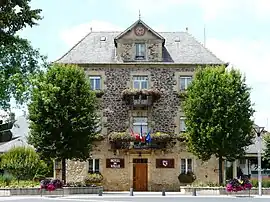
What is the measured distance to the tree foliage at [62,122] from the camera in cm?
3656

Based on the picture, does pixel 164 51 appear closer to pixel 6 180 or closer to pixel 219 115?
pixel 219 115

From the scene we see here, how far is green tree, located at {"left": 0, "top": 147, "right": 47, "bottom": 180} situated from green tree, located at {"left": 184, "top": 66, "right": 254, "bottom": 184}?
41.2ft

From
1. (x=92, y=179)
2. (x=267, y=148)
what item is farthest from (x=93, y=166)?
(x=267, y=148)

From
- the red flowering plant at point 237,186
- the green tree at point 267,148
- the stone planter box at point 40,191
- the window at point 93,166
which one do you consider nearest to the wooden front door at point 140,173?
the window at point 93,166

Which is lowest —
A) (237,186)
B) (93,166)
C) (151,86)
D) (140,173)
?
(237,186)

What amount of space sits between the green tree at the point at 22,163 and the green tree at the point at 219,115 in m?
12.5

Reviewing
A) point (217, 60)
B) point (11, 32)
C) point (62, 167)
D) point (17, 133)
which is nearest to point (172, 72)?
point (217, 60)

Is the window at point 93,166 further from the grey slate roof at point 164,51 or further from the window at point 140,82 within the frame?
the grey slate roof at point 164,51

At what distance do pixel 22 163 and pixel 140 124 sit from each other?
9506 mm

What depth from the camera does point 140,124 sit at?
41719mm

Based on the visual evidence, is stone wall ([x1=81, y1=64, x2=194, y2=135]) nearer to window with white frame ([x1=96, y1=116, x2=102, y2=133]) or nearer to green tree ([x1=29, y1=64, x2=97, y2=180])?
window with white frame ([x1=96, y1=116, x2=102, y2=133])

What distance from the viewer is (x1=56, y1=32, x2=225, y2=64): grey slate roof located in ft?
139

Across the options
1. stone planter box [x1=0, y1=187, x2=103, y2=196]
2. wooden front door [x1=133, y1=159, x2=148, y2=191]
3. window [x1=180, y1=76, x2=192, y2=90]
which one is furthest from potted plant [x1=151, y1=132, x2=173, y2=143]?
stone planter box [x1=0, y1=187, x2=103, y2=196]

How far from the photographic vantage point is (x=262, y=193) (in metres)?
35.4
